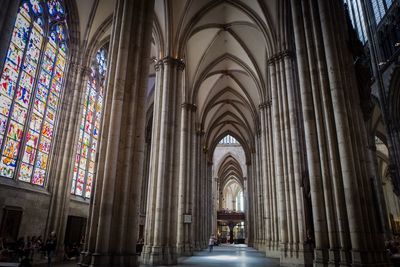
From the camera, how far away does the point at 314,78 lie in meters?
9.19

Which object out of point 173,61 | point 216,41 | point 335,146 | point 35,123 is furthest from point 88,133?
point 335,146

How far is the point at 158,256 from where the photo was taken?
1226 centimetres

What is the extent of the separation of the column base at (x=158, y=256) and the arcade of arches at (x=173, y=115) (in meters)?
0.06

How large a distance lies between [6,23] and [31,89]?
4.72 m

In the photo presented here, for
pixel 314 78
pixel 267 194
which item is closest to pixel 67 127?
pixel 314 78

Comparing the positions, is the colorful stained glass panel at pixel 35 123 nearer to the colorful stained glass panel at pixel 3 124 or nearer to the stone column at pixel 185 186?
the colorful stained glass panel at pixel 3 124

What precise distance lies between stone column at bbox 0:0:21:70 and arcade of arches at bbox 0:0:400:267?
0.11ft

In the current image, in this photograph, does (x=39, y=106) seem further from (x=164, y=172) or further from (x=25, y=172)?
(x=164, y=172)

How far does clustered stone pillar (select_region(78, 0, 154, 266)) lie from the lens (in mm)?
7352

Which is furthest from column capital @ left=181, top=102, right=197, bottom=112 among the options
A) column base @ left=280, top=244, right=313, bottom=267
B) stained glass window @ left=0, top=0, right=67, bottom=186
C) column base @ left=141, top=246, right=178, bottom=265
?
column base @ left=280, top=244, right=313, bottom=267

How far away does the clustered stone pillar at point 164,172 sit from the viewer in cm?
1264

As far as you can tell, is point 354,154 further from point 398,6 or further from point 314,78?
point 398,6

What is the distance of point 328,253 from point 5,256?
32.7ft

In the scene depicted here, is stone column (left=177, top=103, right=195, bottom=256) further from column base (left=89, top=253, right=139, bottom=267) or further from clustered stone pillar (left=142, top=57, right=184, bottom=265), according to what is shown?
column base (left=89, top=253, right=139, bottom=267)
